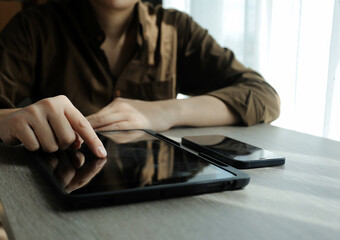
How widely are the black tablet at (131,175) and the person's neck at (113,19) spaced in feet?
2.46

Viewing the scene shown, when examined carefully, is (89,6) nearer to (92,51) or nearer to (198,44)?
(92,51)

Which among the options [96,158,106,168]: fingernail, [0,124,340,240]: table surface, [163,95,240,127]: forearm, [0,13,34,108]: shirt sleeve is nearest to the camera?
[0,124,340,240]: table surface

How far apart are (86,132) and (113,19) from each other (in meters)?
0.78

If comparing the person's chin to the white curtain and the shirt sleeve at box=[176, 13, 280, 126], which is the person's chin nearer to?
the shirt sleeve at box=[176, 13, 280, 126]

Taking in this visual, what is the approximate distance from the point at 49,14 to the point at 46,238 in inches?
40.1

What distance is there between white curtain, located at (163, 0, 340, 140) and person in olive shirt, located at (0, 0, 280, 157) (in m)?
0.23

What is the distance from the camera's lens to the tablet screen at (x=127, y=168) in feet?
1.31

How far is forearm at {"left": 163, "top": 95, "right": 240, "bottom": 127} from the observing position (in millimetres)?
852

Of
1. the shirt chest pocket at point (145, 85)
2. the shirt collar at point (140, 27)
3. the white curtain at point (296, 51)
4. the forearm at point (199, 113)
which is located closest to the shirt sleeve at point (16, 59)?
the shirt collar at point (140, 27)

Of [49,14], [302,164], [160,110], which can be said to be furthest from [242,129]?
[49,14]

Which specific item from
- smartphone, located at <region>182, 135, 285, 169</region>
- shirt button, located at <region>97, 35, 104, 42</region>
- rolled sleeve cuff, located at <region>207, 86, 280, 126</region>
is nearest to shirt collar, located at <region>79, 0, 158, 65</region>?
shirt button, located at <region>97, 35, 104, 42</region>

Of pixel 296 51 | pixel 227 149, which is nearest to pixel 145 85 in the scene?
pixel 296 51

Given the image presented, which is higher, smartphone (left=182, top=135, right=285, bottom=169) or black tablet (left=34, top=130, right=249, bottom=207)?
black tablet (left=34, top=130, right=249, bottom=207)

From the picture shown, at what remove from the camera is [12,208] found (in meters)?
0.36
